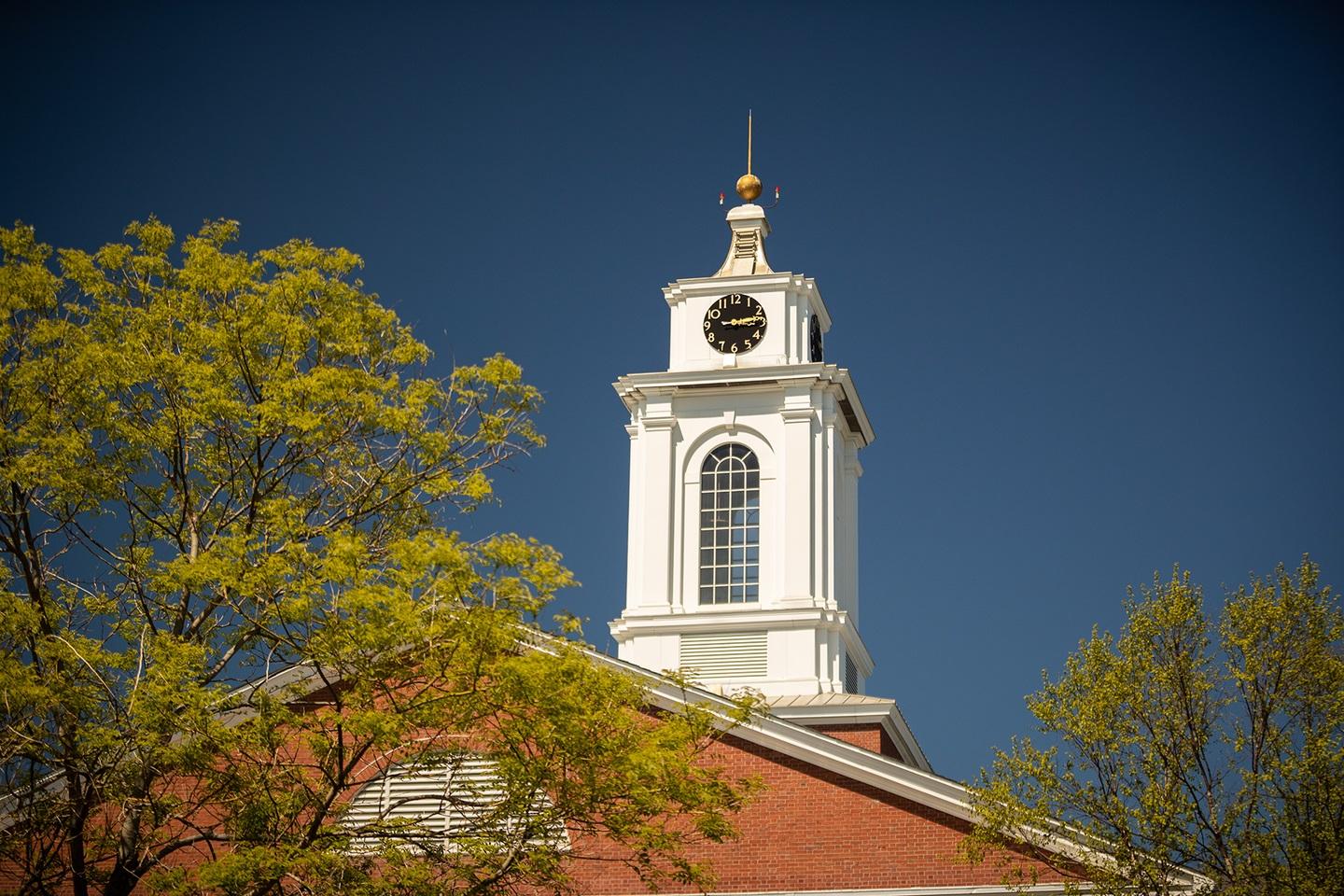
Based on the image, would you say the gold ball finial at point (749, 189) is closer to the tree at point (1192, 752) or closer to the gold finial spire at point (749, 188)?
the gold finial spire at point (749, 188)

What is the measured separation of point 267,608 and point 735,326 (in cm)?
1979

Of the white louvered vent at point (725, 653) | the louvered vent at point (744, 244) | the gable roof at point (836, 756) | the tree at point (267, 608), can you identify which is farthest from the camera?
the louvered vent at point (744, 244)

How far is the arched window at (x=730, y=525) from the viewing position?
120 ft

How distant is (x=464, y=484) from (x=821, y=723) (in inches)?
548

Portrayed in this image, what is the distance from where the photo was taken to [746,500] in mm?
37156

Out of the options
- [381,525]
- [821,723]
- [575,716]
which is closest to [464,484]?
[381,525]

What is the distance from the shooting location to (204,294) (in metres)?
22.3

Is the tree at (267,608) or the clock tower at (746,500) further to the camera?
the clock tower at (746,500)

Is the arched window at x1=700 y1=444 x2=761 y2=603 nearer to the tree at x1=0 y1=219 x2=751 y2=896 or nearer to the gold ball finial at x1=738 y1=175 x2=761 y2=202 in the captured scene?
the gold ball finial at x1=738 y1=175 x2=761 y2=202

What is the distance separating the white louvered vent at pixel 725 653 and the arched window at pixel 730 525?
0.88 metres

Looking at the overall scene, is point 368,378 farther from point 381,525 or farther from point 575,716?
point 575,716

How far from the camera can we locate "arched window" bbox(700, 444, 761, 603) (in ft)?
120

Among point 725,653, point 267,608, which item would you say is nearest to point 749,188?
point 725,653

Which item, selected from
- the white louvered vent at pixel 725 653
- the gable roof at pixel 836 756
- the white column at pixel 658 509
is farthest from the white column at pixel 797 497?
the gable roof at pixel 836 756
